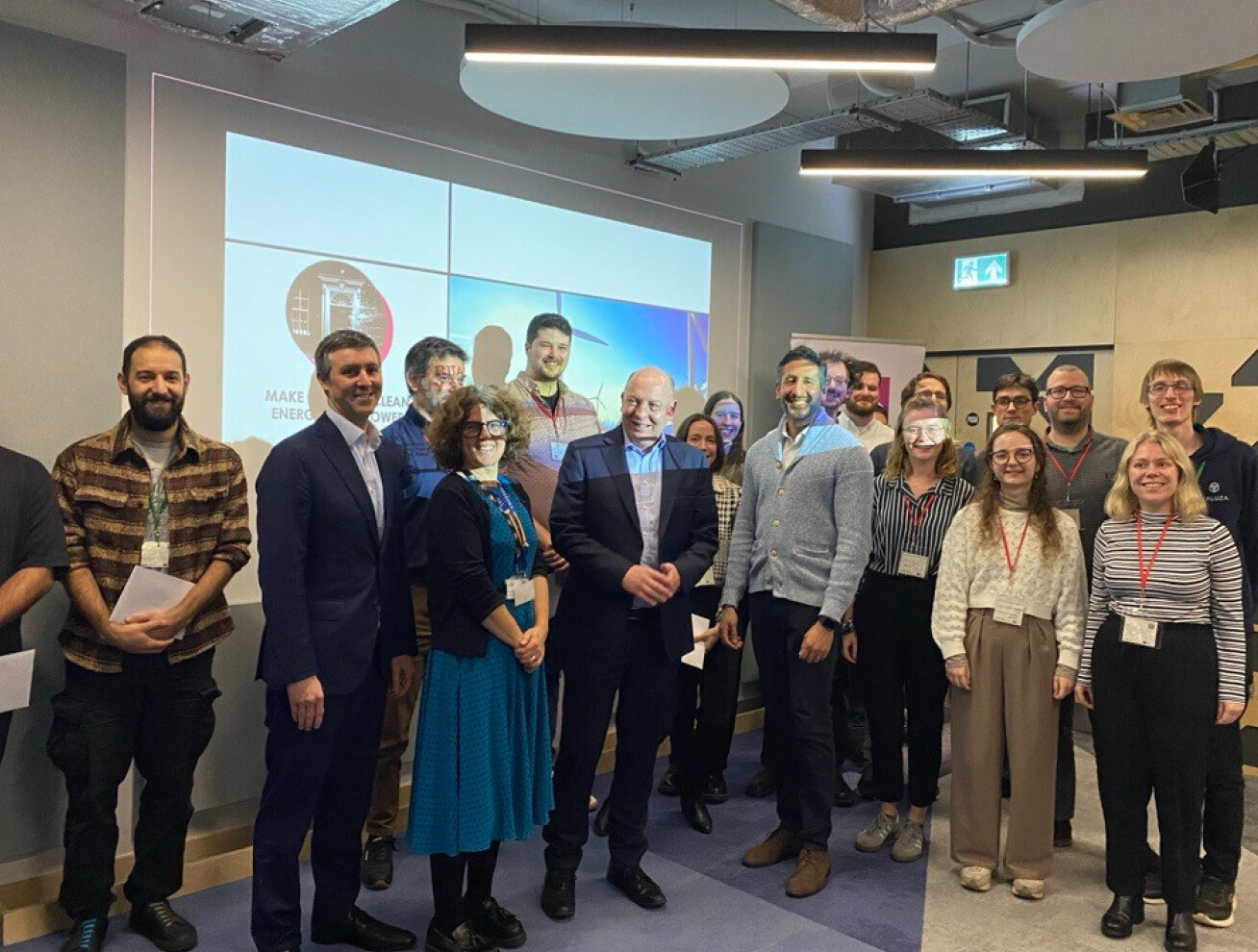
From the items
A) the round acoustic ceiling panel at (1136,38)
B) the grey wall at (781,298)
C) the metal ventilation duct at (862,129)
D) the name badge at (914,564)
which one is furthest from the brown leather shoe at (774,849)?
the metal ventilation duct at (862,129)

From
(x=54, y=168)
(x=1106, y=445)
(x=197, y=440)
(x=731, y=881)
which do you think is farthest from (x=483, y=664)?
(x=1106, y=445)

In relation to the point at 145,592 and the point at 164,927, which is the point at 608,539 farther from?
the point at 164,927

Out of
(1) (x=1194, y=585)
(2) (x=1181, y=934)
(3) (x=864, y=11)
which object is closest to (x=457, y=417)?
(1) (x=1194, y=585)

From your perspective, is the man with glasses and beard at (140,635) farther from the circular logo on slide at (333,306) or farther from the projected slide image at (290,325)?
the circular logo on slide at (333,306)

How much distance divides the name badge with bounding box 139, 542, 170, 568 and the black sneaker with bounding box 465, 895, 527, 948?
1335 millimetres

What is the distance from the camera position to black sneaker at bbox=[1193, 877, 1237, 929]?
126 inches

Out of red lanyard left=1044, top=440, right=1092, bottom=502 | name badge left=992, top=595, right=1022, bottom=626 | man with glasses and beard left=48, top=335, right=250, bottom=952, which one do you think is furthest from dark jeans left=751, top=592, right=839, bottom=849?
man with glasses and beard left=48, top=335, right=250, bottom=952

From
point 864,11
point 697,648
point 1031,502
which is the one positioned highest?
point 864,11

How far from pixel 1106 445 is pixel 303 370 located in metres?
3.13

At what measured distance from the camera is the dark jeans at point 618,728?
311 cm

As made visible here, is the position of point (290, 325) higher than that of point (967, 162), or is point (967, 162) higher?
point (967, 162)

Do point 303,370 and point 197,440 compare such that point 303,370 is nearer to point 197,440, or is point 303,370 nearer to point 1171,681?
point 197,440

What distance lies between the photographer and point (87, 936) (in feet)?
9.52

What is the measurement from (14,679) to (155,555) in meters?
0.47
